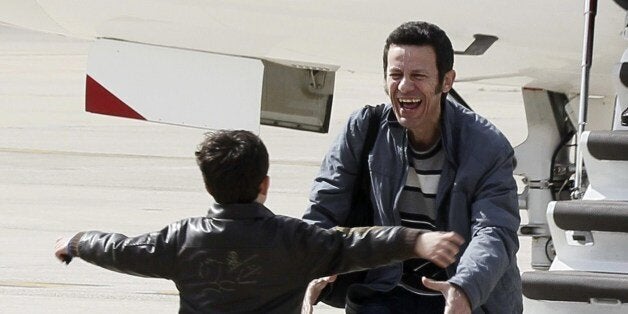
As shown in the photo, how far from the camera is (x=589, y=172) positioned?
618 cm

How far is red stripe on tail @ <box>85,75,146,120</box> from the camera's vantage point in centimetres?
783

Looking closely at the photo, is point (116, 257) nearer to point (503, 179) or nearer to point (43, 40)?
point (503, 179)

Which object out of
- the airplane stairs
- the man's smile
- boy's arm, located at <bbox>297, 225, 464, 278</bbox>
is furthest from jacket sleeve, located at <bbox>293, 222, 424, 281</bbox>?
the airplane stairs

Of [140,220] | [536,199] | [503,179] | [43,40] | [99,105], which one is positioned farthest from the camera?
[43,40]

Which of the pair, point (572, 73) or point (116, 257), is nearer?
point (116, 257)

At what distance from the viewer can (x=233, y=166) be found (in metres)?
3.88

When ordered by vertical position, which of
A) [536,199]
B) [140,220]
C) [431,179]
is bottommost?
[140,220]

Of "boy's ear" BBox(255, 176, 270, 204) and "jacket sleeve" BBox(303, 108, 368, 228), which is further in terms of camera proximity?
"jacket sleeve" BBox(303, 108, 368, 228)

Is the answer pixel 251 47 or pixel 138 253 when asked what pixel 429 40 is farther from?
pixel 251 47

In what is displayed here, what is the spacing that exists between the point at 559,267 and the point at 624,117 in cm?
90

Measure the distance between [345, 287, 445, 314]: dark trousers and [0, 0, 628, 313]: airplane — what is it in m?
2.93

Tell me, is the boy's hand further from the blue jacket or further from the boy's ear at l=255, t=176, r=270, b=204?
the blue jacket

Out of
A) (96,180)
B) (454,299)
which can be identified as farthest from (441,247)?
(96,180)

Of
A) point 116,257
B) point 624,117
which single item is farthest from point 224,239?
point 624,117
